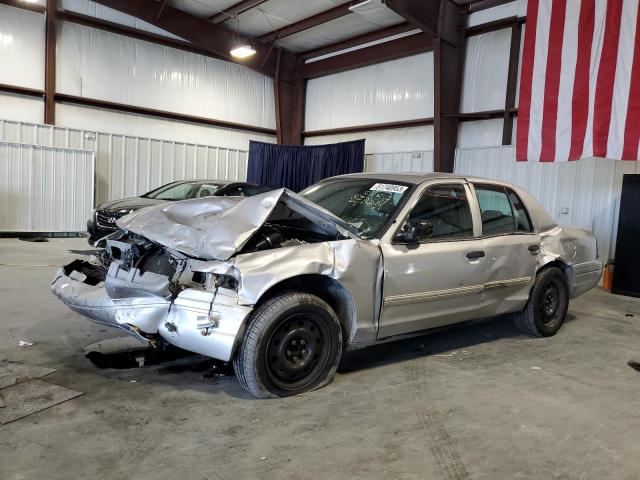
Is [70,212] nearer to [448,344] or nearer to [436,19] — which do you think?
[436,19]

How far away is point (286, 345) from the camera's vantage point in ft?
10.1

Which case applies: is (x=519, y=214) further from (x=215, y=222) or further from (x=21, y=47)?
(x=21, y=47)

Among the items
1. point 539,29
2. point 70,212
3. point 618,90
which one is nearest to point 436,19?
point 539,29

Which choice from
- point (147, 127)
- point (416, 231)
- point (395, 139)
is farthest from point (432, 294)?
point (147, 127)

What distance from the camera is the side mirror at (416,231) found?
349 cm

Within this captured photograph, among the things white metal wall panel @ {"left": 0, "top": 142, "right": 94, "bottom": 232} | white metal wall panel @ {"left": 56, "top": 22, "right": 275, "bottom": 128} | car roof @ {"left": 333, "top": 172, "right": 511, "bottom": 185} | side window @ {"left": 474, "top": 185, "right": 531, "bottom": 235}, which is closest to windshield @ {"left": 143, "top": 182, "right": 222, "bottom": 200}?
white metal wall panel @ {"left": 0, "top": 142, "right": 94, "bottom": 232}

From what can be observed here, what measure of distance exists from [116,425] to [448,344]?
2.88 metres

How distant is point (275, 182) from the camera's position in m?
15.1

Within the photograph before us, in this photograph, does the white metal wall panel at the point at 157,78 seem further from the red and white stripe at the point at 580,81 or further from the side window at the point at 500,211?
the side window at the point at 500,211

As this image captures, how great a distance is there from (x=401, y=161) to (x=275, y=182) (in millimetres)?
4091

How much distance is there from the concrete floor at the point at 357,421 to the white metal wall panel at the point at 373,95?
902 cm

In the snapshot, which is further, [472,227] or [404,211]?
[472,227]

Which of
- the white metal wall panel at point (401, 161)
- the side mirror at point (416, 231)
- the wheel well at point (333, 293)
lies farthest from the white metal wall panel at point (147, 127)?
the side mirror at point (416, 231)

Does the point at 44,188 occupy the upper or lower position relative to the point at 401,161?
lower
